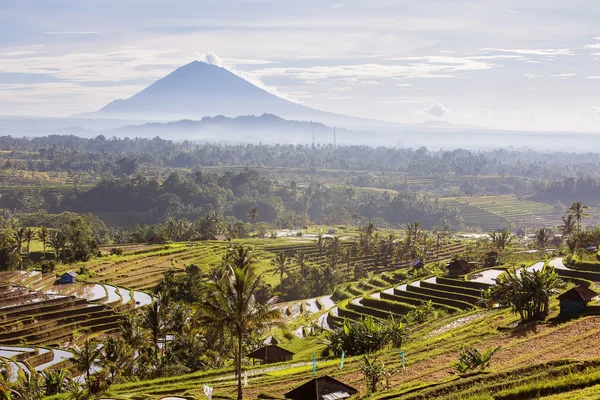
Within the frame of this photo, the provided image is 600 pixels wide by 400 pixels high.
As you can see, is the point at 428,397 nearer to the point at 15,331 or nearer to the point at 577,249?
the point at 15,331

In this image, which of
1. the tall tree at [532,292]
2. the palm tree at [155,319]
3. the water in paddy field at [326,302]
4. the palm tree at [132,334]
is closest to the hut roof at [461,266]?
the water in paddy field at [326,302]

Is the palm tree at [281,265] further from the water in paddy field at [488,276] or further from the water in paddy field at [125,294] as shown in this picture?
the water in paddy field at [488,276]

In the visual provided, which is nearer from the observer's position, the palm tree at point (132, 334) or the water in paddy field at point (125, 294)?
the palm tree at point (132, 334)

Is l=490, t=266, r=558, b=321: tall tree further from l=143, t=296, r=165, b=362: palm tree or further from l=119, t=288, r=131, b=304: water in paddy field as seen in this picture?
l=119, t=288, r=131, b=304: water in paddy field

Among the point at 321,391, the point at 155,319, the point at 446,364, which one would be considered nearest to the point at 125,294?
the point at 155,319

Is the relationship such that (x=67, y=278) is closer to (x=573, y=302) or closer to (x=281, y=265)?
(x=281, y=265)

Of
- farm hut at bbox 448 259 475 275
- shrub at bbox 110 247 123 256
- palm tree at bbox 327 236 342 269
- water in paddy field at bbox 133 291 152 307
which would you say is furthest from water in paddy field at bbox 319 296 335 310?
shrub at bbox 110 247 123 256
